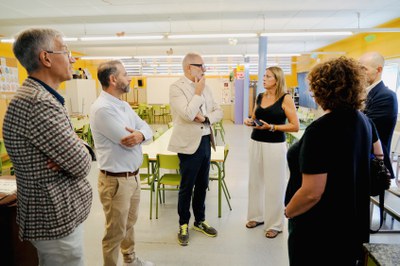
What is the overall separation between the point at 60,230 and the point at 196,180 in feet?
5.52

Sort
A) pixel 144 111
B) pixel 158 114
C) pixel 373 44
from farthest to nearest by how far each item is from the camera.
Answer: pixel 158 114, pixel 144 111, pixel 373 44

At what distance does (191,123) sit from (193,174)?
1.60 ft

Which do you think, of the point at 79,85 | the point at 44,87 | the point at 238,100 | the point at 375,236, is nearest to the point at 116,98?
the point at 44,87

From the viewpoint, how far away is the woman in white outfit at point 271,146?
2.80 m

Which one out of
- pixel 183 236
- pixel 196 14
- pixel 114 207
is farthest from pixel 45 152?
pixel 196 14

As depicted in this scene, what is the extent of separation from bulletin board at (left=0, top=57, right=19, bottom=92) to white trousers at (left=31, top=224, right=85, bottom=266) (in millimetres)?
8634

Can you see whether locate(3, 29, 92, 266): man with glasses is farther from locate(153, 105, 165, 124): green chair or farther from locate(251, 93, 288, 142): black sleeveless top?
locate(153, 105, 165, 124): green chair

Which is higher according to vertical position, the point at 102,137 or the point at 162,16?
the point at 162,16

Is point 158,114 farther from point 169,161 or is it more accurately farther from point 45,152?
point 45,152

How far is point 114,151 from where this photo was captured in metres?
2.06

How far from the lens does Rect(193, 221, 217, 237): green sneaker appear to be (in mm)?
3006

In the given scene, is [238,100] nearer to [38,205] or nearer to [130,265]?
[130,265]

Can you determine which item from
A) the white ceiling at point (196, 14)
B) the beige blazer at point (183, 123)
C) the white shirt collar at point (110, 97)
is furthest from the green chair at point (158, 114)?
the white shirt collar at point (110, 97)

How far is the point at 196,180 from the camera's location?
114 inches
